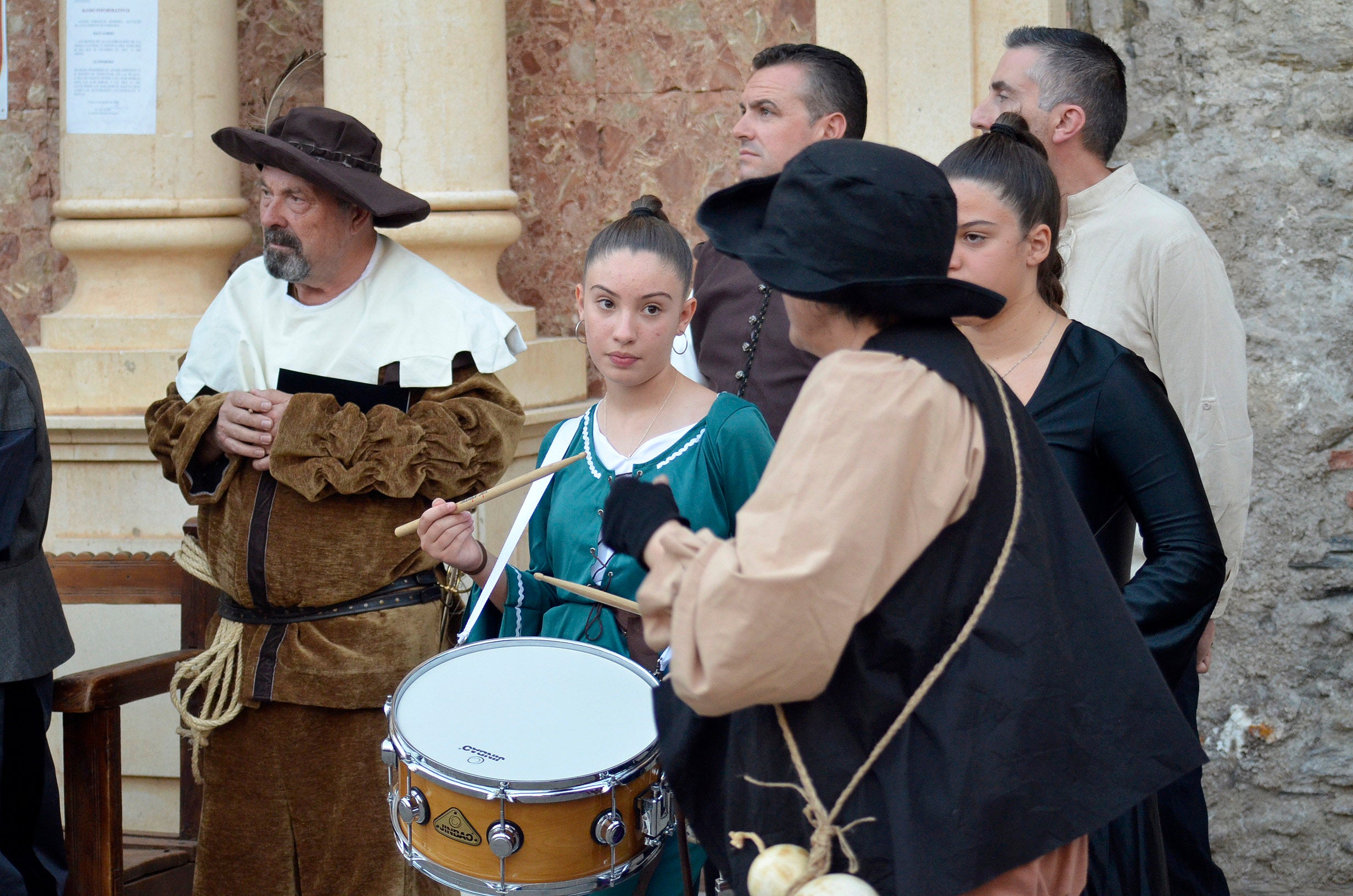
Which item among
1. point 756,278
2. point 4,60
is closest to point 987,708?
point 756,278

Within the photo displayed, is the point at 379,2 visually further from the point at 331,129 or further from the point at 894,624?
the point at 894,624

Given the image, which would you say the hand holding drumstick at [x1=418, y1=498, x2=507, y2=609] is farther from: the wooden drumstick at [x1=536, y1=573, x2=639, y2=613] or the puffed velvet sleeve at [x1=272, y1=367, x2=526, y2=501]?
the puffed velvet sleeve at [x1=272, y1=367, x2=526, y2=501]

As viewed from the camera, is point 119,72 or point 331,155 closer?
point 331,155

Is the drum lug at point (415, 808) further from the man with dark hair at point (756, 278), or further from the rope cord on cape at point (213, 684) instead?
the man with dark hair at point (756, 278)

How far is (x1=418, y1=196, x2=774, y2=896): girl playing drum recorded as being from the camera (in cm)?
235

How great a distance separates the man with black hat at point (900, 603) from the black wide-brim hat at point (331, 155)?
1.43 metres

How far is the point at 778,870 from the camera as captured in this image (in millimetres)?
1546

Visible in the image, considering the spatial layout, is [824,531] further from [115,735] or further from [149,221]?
[149,221]

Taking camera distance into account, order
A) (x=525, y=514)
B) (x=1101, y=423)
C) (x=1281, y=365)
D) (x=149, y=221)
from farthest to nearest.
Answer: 1. (x=149, y=221)
2. (x=1281, y=365)
3. (x=525, y=514)
4. (x=1101, y=423)

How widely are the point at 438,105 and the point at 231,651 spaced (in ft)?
6.19

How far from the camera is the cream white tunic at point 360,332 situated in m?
2.90

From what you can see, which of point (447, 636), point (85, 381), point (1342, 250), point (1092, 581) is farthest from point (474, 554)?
point (1342, 250)

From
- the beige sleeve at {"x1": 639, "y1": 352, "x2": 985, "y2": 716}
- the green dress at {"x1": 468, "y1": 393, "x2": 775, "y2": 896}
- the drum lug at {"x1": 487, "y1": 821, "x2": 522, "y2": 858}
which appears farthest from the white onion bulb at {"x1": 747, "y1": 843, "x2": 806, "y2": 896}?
the green dress at {"x1": 468, "y1": 393, "x2": 775, "y2": 896}

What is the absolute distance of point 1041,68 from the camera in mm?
3033
